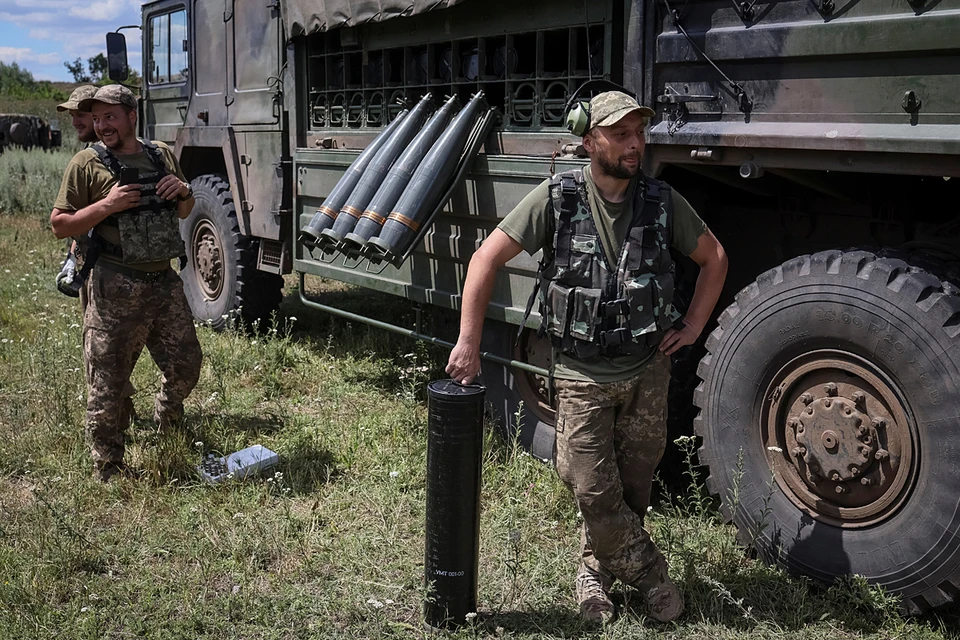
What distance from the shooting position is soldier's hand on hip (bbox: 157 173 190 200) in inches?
178

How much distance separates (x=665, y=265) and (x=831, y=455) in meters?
0.90

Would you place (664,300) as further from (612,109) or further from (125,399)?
(125,399)

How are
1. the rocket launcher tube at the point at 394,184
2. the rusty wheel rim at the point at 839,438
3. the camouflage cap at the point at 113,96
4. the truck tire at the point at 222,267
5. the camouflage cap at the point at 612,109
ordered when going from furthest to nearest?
the truck tire at the point at 222,267 < the rocket launcher tube at the point at 394,184 < the camouflage cap at the point at 113,96 < the rusty wheel rim at the point at 839,438 < the camouflage cap at the point at 612,109

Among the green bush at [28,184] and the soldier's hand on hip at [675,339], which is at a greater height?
the green bush at [28,184]

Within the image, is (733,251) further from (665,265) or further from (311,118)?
(311,118)

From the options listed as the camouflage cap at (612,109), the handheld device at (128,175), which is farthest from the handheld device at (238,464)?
the camouflage cap at (612,109)

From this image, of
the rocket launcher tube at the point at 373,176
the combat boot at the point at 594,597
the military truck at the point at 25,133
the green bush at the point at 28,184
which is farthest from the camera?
the military truck at the point at 25,133

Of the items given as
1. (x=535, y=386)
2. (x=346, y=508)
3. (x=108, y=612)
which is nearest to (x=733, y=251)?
(x=535, y=386)

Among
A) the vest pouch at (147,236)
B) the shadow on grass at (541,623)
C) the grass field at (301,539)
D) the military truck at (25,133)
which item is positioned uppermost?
the military truck at (25,133)

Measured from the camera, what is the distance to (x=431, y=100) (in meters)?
5.11

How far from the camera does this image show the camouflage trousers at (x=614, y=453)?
125 inches

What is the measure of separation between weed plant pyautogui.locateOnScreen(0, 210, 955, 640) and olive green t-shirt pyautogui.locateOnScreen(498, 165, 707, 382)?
73 cm

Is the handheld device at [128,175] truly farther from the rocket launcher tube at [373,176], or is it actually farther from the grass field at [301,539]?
the grass field at [301,539]

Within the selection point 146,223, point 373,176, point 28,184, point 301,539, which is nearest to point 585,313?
point 301,539
